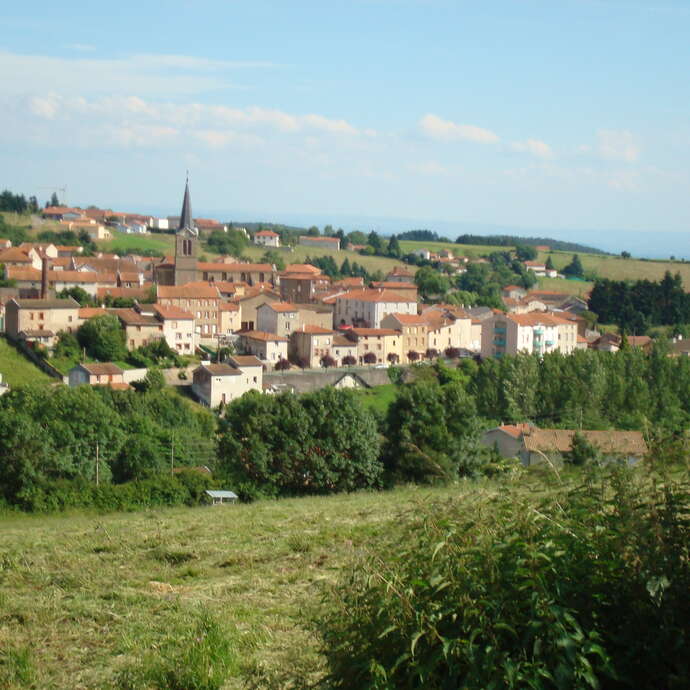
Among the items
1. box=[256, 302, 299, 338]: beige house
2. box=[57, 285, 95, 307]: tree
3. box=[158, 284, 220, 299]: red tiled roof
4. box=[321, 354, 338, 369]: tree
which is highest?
box=[158, 284, 220, 299]: red tiled roof

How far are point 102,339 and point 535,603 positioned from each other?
4045 centimetres

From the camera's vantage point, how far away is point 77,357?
4150 cm

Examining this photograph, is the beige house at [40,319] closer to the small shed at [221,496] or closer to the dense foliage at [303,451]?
the dense foliage at [303,451]

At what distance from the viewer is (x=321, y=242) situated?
10881 centimetres

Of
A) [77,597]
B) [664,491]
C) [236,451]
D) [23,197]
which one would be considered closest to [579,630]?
[664,491]

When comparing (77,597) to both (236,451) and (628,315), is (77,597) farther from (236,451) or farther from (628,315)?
(628,315)

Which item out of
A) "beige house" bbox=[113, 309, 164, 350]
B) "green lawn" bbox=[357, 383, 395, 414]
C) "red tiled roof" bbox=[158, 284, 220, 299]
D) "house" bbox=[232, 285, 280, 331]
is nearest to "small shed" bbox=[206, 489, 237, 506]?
"green lawn" bbox=[357, 383, 395, 414]

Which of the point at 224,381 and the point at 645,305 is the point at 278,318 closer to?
the point at 224,381

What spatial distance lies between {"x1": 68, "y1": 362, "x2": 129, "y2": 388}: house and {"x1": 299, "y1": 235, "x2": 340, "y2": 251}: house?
68898mm

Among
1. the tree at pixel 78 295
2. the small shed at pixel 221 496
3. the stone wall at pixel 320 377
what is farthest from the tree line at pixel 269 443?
the tree at pixel 78 295

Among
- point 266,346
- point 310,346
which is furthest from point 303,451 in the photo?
point 310,346

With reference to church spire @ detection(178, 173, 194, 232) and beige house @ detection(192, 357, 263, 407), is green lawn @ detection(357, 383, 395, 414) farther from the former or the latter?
church spire @ detection(178, 173, 194, 232)

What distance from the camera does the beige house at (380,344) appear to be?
167 feet

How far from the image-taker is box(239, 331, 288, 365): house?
157ft
